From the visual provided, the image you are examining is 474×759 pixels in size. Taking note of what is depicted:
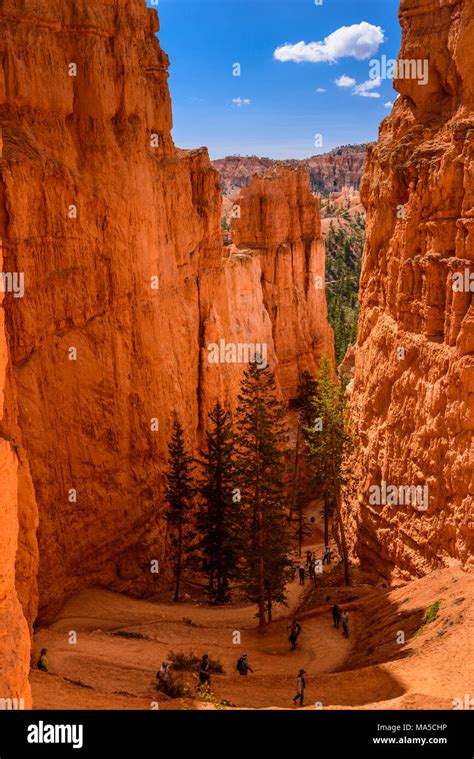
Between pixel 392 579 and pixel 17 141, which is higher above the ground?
pixel 17 141

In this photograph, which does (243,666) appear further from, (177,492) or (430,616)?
(177,492)

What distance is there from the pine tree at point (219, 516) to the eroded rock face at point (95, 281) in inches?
73.5

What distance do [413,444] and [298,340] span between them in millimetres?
31442

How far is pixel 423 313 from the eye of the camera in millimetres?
20781

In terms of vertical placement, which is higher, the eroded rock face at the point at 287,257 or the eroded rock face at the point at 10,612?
the eroded rock face at the point at 287,257

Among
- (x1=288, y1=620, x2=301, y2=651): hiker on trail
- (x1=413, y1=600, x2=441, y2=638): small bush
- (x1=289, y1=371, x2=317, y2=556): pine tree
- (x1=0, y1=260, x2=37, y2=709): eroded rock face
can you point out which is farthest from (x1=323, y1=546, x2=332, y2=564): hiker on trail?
(x1=0, y1=260, x2=37, y2=709): eroded rock face

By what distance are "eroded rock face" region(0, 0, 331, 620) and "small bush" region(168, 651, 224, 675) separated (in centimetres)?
430

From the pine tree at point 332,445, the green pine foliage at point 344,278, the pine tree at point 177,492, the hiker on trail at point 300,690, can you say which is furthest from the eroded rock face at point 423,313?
the green pine foliage at point 344,278

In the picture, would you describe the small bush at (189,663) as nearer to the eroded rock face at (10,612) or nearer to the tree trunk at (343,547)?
the tree trunk at (343,547)

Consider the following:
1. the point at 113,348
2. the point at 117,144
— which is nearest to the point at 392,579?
the point at 113,348

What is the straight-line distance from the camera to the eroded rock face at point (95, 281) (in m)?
21.1

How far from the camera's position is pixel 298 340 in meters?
51.9

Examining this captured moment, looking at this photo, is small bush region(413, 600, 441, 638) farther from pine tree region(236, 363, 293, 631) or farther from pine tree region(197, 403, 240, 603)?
pine tree region(197, 403, 240, 603)
